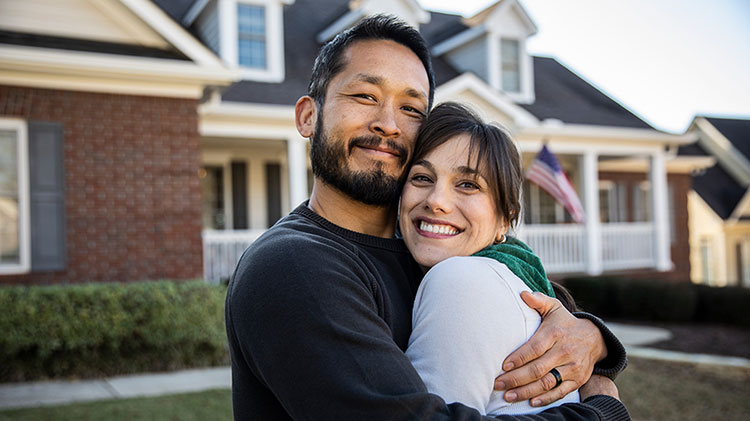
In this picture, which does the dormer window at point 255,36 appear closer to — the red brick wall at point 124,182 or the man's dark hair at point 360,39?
the red brick wall at point 124,182

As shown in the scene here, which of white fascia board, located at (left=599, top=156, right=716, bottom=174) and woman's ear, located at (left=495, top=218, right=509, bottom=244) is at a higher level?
white fascia board, located at (left=599, top=156, right=716, bottom=174)

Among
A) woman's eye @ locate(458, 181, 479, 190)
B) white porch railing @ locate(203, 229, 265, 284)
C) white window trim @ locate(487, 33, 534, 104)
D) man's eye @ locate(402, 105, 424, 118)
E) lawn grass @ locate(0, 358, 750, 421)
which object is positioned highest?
white window trim @ locate(487, 33, 534, 104)

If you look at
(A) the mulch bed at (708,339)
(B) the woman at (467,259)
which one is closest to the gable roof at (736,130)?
(A) the mulch bed at (708,339)

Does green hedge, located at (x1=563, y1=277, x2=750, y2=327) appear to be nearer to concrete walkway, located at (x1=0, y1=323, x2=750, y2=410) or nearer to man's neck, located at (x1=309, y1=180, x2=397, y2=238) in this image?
concrete walkway, located at (x1=0, y1=323, x2=750, y2=410)

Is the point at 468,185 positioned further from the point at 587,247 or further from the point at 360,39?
the point at 587,247

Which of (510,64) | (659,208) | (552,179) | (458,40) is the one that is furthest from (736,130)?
(552,179)

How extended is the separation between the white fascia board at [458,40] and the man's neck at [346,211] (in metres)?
14.2

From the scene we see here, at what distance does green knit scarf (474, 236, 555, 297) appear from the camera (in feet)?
6.34

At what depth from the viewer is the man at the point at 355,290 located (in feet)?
4.91

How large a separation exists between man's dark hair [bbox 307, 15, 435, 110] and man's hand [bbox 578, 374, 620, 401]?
1211 millimetres

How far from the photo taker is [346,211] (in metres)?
2.20

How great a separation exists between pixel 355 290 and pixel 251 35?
12244 mm

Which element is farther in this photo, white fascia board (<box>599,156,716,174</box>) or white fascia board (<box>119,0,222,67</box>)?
white fascia board (<box>599,156,716,174</box>)

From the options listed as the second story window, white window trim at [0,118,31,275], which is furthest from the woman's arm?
the second story window
